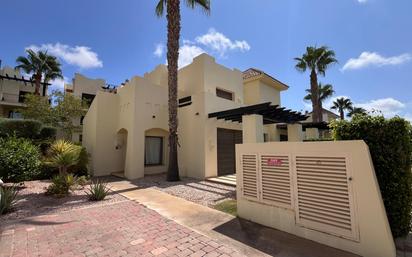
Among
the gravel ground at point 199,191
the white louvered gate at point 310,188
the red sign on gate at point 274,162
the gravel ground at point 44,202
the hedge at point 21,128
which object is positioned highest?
the hedge at point 21,128

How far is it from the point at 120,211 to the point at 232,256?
429 centimetres

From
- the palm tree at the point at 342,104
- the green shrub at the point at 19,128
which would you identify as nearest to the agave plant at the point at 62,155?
the green shrub at the point at 19,128

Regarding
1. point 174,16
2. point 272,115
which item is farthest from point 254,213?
point 174,16

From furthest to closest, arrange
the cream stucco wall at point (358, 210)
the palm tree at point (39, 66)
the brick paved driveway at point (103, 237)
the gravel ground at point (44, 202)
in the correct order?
the palm tree at point (39, 66), the gravel ground at point (44, 202), the brick paved driveway at point (103, 237), the cream stucco wall at point (358, 210)

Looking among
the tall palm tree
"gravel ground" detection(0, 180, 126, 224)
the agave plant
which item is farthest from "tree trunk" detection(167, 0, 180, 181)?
the agave plant

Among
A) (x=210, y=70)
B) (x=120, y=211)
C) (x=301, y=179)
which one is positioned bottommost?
(x=120, y=211)

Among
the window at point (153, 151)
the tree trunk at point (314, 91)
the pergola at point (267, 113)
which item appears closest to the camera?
the pergola at point (267, 113)

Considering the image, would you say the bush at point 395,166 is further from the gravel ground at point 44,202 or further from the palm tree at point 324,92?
the palm tree at point 324,92

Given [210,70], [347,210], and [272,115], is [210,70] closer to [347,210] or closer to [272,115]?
[272,115]

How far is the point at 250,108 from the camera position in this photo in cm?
992

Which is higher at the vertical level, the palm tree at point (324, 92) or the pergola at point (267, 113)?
the palm tree at point (324, 92)

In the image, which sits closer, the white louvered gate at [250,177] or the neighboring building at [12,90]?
the white louvered gate at [250,177]

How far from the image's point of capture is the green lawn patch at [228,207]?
20.7ft

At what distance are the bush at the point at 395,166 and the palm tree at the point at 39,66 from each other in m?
35.4
